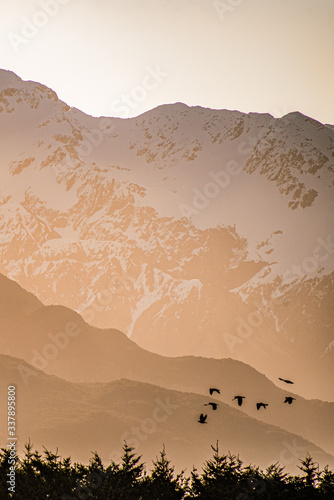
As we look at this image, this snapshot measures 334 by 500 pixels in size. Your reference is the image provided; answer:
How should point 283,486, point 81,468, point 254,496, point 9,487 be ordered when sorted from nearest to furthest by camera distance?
point 254,496 → point 283,486 → point 9,487 → point 81,468

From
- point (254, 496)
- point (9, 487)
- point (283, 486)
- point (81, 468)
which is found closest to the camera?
point (254, 496)

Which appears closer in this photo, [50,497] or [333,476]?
[50,497]

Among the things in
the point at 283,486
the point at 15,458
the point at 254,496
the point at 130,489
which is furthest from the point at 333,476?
the point at 15,458

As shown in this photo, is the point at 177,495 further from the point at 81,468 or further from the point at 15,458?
the point at 15,458

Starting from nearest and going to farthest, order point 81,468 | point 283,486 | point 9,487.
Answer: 1. point 283,486
2. point 9,487
3. point 81,468

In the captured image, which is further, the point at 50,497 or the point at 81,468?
the point at 81,468

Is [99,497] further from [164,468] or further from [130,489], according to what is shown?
[164,468]

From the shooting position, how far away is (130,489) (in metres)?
71.7

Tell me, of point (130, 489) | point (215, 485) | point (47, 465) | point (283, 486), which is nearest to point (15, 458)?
point (47, 465)

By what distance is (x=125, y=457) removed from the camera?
79.7 metres

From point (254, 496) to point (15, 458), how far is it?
3071cm

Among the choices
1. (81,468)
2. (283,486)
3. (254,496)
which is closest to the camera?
(254,496)

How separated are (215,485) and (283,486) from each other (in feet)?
21.4

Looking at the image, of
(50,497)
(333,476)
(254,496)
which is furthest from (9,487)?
(333,476)
